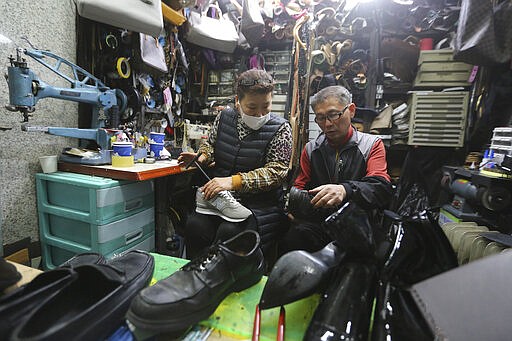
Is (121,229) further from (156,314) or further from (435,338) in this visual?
(435,338)

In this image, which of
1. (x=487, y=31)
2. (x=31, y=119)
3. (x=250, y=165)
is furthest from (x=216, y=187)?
(x=487, y=31)

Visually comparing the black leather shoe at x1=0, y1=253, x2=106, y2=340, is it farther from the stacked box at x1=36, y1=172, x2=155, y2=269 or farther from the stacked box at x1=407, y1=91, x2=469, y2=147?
the stacked box at x1=407, y1=91, x2=469, y2=147

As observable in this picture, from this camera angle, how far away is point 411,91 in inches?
99.5

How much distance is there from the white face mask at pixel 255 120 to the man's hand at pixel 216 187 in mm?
319

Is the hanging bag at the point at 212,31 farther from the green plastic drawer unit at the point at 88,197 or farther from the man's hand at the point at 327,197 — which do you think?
the man's hand at the point at 327,197

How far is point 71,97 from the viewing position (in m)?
1.32

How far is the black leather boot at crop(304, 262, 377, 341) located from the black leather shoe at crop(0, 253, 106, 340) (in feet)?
1.47

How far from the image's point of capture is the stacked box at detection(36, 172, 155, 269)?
1.21m

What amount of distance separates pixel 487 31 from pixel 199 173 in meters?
2.25

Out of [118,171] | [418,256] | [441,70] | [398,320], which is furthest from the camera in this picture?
[441,70]

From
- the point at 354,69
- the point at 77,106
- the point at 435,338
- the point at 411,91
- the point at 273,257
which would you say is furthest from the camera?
the point at 354,69

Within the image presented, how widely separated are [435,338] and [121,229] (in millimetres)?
1372

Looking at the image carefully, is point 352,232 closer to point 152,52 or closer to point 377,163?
point 377,163

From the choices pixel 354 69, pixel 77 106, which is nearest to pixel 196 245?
pixel 77 106
